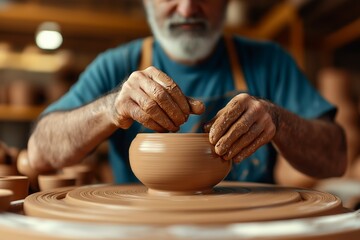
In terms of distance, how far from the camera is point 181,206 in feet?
2.37

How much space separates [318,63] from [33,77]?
302 cm

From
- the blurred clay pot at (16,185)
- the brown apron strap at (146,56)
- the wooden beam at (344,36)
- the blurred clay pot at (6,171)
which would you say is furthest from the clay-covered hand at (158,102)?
the wooden beam at (344,36)

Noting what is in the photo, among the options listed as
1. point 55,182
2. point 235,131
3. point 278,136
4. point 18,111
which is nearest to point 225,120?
point 235,131

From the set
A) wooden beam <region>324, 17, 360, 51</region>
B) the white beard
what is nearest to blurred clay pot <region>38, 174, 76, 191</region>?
the white beard

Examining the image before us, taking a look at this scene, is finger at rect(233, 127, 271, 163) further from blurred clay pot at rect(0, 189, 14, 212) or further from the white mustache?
the white mustache

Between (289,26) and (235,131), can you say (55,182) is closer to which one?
(235,131)

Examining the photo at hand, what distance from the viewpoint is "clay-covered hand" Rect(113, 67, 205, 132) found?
33.6 inches

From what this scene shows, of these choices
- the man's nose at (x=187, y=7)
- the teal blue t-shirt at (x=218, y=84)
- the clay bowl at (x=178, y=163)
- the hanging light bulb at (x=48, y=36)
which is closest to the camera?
the clay bowl at (x=178, y=163)

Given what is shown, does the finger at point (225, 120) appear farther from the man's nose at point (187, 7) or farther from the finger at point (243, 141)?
the man's nose at point (187, 7)

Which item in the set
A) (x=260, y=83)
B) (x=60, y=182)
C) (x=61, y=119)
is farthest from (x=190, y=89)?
(x=60, y=182)

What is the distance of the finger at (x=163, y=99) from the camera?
2.79 feet

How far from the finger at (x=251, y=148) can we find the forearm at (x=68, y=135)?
0.35 metres

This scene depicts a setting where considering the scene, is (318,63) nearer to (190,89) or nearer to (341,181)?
(341,181)

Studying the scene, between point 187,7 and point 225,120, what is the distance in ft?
2.54
